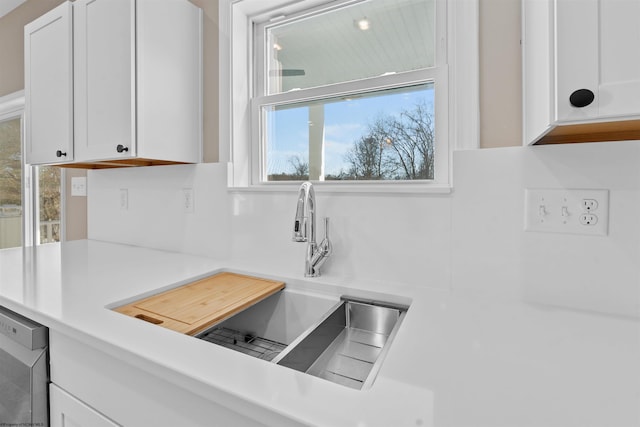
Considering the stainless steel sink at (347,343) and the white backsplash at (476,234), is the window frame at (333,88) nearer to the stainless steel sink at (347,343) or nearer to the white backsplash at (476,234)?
the white backsplash at (476,234)

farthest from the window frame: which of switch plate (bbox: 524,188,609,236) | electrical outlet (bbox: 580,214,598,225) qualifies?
electrical outlet (bbox: 580,214,598,225)

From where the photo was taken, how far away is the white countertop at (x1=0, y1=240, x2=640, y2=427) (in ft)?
1.52

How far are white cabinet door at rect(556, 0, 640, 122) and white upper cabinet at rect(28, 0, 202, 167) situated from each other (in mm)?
1372

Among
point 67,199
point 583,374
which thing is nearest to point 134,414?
point 583,374

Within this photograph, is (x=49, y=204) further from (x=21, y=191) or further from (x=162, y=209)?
(x=162, y=209)

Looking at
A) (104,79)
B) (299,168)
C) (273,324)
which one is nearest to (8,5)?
(104,79)

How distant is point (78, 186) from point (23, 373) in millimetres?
1530

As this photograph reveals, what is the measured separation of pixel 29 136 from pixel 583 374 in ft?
7.93

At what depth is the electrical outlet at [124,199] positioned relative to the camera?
1791 mm

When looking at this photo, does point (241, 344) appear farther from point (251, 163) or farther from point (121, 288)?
point (251, 163)

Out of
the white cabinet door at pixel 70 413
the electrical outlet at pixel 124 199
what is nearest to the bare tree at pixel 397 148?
the white cabinet door at pixel 70 413

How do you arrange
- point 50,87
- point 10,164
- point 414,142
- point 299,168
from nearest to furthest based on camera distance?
point 414,142, point 299,168, point 50,87, point 10,164

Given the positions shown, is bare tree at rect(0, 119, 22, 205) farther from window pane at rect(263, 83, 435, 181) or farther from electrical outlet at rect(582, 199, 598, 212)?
electrical outlet at rect(582, 199, 598, 212)

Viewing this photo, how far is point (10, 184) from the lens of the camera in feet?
9.46
